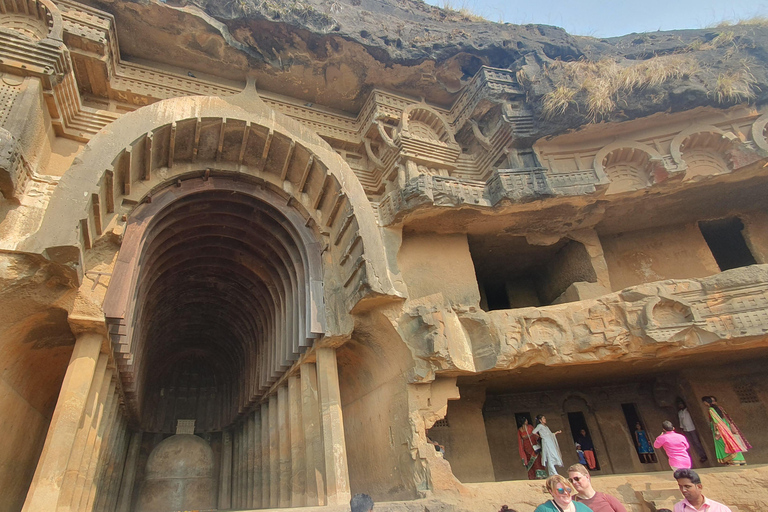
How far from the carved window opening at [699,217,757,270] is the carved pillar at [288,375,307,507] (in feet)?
39.2

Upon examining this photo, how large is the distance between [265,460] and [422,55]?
38.1 feet

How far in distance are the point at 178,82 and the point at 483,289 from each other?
10546 millimetres

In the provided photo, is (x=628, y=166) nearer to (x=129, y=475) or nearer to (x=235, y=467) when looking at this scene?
(x=235, y=467)

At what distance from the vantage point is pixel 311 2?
1196cm

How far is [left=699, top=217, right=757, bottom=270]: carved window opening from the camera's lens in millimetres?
12648

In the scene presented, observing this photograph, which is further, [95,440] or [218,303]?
[218,303]

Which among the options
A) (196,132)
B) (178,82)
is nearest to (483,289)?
(196,132)

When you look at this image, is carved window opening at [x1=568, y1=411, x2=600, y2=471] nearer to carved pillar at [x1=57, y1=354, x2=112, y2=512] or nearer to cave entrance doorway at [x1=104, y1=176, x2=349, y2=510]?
cave entrance doorway at [x1=104, y1=176, x2=349, y2=510]

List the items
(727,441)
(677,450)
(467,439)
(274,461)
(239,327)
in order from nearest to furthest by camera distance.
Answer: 1. (677,450)
2. (727,441)
3. (467,439)
4. (274,461)
5. (239,327)

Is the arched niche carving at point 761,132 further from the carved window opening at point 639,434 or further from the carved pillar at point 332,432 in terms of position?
the carved pillar at point 332,432

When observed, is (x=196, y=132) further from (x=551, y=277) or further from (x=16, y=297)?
(x=551, y=277)

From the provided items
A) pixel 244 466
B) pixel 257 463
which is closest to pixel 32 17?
pixel 257 463

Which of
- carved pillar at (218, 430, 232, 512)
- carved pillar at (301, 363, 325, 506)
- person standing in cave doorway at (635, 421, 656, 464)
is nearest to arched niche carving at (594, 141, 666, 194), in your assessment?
person standing in cave doorway at (635, 421, 656, 464)

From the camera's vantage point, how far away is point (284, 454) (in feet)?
32.3
